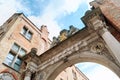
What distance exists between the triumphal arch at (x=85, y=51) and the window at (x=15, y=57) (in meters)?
0.77

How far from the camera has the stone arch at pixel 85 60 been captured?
270 inches

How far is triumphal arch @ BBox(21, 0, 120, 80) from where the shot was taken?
7003mm

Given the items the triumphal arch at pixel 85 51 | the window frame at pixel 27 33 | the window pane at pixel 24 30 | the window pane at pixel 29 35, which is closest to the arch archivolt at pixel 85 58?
the triumphal arch at pixel 85 51

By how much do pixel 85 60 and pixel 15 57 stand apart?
4811 millimetres

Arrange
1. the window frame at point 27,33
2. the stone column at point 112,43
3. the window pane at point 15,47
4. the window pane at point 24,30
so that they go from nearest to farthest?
the stone column at point 112,43, the window pane at point 15,47, the window frame at point 27,33, the window pane at point 24,30

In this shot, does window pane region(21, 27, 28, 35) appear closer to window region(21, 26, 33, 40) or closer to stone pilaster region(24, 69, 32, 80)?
window region(21, 26, 33, 40)

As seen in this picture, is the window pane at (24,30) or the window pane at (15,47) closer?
the window pane at (15,47)

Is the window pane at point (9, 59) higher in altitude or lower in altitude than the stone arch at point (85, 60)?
higher

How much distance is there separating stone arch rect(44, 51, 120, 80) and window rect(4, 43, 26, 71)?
2.54 m

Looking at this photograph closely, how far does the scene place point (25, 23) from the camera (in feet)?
43.9

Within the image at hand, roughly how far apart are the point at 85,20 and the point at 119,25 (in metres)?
1.57

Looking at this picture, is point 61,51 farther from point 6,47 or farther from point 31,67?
point 6,47

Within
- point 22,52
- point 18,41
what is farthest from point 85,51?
point 18,41

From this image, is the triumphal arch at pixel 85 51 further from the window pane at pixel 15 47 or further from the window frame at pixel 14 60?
the window pane at pixel 15 47
